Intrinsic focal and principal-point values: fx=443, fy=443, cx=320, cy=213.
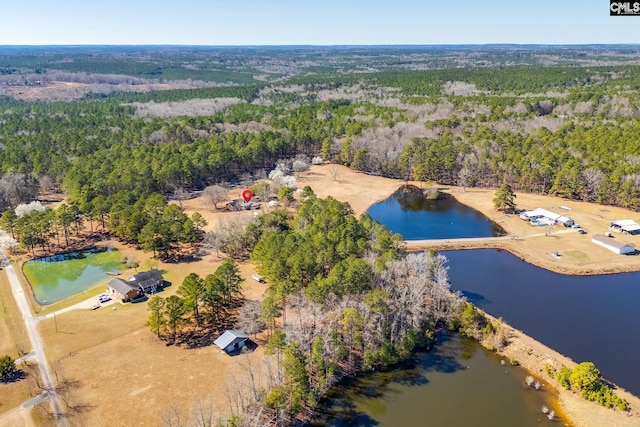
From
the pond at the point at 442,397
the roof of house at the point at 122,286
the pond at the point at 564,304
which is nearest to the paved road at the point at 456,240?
the pond at the point at 564,304

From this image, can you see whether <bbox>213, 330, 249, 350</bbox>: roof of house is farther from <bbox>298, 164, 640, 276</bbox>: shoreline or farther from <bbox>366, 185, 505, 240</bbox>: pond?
<bbox>366, 185, 505, 240</bbox>: pond

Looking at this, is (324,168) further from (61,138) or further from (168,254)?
(61,138)

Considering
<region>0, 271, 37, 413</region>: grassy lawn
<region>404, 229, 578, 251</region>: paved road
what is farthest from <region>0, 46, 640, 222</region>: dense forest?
<region>0, 271, 37, 413</region>: grassy lawn

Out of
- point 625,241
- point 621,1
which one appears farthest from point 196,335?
point 625,241

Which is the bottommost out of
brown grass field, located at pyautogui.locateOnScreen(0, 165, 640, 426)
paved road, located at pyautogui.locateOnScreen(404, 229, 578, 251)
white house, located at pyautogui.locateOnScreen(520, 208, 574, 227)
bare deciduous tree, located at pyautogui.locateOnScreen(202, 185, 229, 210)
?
brown grass field, located at pyautogui.locateOnScreen(0, 165, 640, 426)

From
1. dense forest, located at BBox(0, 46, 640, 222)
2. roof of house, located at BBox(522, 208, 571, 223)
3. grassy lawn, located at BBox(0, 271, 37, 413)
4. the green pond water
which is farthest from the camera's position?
dense forest, located at BBox(0, 46, 640, 222)

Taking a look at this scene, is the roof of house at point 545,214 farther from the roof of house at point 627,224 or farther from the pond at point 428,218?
the roof of house at point 627,224

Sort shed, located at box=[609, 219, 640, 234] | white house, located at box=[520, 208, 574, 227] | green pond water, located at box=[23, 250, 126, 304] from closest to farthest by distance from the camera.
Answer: green pond water, located at box=[23, 250, 126, 304] < shed, located at box=[609, 219, 640, 234] < white house, located at box=[520, 208, 574, 227]
